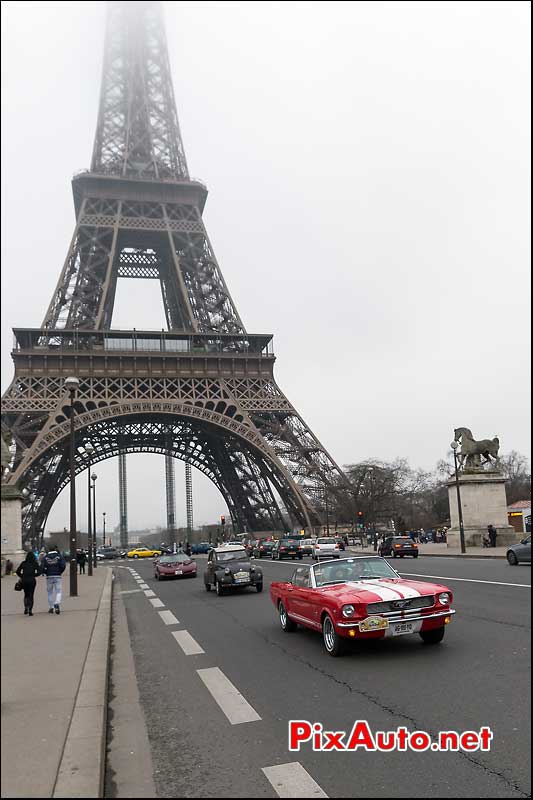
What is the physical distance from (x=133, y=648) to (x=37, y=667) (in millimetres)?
9112

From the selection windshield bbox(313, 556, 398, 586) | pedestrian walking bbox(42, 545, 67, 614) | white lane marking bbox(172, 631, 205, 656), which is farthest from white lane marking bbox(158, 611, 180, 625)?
windshield bbox(313, 556, 398, 586)

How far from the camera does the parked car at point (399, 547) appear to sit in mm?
34531

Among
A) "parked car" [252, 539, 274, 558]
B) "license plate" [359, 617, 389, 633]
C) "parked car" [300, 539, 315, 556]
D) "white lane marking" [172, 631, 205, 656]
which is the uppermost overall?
"license plate" [359, 617, 389, 633]

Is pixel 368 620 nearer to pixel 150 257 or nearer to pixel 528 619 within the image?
pixel 528 619

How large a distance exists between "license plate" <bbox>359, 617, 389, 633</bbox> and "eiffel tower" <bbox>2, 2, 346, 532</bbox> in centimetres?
3741

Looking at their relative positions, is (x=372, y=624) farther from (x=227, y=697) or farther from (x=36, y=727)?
(x=36, y=727)

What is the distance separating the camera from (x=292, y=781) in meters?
4.38

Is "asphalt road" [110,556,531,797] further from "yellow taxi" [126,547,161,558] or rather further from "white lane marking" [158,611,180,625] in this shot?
"yellow taxi" [126,547,161,558]

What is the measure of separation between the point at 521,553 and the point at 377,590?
607 inches

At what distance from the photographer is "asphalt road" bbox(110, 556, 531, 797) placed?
435cm

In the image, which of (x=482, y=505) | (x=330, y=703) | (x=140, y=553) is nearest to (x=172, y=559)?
(x=482, y=505)

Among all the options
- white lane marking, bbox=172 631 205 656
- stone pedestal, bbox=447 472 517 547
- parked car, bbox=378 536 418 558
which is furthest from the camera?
parked car, bbox=378 536 418 558

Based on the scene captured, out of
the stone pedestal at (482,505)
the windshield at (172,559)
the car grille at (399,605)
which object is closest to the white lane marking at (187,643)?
the car grille at (399,605)

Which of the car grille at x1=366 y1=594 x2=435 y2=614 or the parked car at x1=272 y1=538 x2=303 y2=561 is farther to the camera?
the parked car at x1=272 y1=538 x2=303 y2=561
